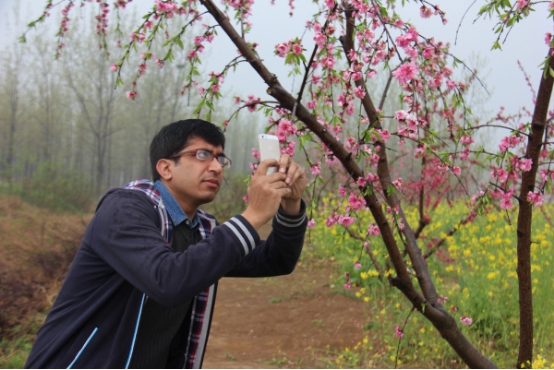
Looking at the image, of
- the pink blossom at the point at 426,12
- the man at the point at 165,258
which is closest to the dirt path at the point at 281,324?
the man at the point at 165,258

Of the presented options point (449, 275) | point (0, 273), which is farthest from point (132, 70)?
point (449, 275)

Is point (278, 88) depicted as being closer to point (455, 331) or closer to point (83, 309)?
point (83, 309)

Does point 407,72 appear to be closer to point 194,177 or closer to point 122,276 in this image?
point 194,177

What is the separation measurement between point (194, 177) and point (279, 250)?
40 centimetres

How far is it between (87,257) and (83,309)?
144 mm

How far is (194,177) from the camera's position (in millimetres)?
1522

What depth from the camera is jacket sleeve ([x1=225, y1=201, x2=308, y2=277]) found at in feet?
5.33

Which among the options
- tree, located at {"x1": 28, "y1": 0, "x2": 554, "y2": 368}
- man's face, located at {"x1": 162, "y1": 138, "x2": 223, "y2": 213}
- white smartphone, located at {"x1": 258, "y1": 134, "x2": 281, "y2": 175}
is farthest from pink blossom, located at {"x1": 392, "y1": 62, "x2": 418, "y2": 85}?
man's face, located at {"x1": 162, "y1": 138, "x2": 223, "y2": 213}

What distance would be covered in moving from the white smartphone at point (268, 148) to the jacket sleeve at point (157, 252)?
0.70 feet

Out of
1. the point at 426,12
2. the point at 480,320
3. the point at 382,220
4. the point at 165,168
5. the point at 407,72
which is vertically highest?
the point at 426,12

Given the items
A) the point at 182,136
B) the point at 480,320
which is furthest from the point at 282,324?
the point at 182,136

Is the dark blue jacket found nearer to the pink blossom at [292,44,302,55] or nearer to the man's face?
the man's face

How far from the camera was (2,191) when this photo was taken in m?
9.25

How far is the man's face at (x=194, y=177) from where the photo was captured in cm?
152
